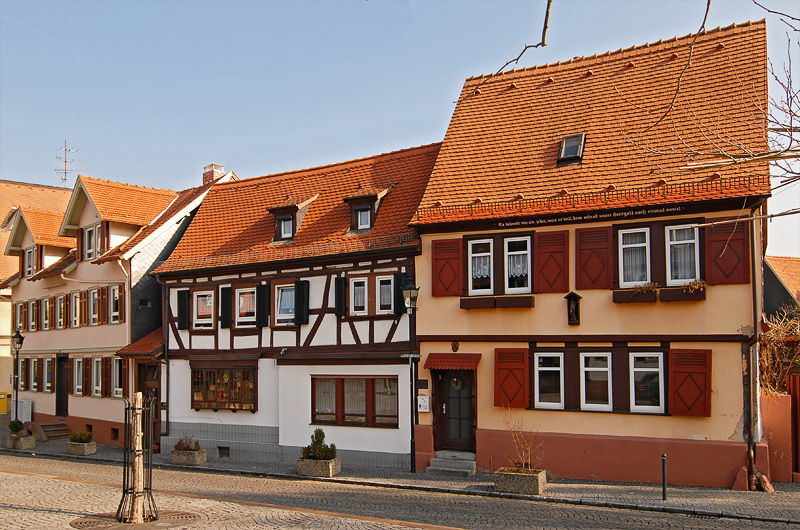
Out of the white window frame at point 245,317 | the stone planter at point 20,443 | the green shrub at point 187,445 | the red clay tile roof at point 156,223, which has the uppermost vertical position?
the red clay tile roof at point 156,223

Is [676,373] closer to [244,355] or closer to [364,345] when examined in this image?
[364,345]

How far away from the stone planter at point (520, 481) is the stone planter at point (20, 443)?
18.6 metres

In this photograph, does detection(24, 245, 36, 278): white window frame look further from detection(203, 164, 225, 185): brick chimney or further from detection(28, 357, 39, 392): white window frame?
detection(203, 164, 225, 185): brick chimney

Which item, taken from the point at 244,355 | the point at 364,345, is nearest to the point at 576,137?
the point at 364,345

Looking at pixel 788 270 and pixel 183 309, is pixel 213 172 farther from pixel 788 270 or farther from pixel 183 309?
pixel 788 270

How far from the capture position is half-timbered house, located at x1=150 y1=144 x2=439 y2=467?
2050 cm

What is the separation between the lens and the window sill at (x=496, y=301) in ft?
59.6

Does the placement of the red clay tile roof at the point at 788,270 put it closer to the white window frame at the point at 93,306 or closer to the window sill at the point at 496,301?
the window sill at the point at 496,301

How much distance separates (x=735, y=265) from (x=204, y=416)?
15364 mm

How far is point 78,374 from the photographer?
30.4 metres

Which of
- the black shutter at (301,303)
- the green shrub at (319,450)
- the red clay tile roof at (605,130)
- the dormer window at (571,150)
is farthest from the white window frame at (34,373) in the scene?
the dormer window at (571,150)

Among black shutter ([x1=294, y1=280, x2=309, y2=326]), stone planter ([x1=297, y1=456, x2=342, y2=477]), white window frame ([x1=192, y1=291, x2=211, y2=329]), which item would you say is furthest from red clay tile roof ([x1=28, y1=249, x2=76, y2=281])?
stone planter ([x1=297, y1=456, x2=342, y2=477])

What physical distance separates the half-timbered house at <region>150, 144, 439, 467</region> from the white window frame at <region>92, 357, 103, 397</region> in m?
5.59

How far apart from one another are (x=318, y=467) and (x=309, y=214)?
25.7ft
